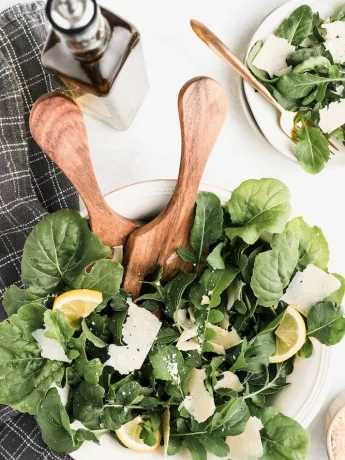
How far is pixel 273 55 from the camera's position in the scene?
1073 mm

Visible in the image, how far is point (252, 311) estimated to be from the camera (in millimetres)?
978

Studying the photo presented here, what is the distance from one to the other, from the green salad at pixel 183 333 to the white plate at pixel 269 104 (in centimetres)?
18

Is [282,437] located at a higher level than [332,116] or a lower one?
lower

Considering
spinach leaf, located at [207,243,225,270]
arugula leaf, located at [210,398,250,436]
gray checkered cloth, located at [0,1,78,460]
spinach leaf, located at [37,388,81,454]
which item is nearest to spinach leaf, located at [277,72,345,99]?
spinach leaf, located at [207,243,225,270]

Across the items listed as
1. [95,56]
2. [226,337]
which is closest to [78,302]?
[226,337]

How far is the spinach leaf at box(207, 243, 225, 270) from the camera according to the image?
940mm

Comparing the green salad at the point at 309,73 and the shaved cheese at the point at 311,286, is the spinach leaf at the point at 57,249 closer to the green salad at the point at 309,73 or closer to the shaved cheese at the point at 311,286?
the shaved cheese at the point at 311,286

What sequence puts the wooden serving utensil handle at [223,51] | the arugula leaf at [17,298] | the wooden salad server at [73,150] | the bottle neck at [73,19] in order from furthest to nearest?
the wooden serving utensil handle at [223,51] < the arugula leaf at [17,298] < the wooden salad server at [73,150] < the bottle neck at [73,19]

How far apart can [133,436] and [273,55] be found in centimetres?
72

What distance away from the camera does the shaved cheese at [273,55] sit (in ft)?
3.47

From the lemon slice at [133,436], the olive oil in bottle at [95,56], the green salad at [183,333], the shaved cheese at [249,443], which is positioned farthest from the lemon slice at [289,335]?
the olive oil in bottle at [95,56]

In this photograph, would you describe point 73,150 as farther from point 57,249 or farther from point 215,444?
point 215,444

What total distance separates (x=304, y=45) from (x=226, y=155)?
0.83 feet

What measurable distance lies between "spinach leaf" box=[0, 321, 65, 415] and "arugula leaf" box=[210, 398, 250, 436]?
0.26 m
